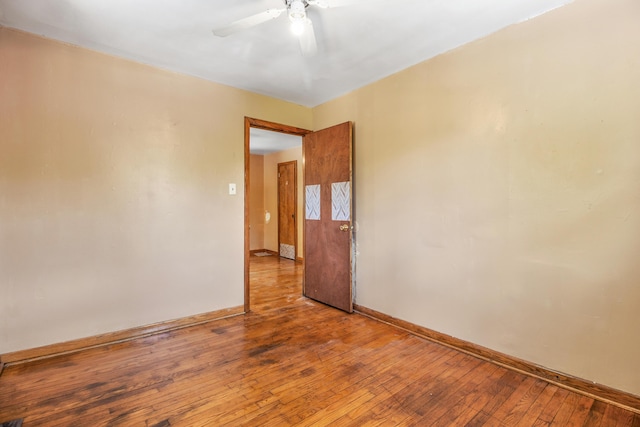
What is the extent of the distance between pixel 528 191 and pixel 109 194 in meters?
3.24

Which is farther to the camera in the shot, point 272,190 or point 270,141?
point 272,190

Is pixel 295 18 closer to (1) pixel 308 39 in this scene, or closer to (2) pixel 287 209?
(1) pixel 308 39

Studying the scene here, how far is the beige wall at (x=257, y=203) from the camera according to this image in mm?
6945

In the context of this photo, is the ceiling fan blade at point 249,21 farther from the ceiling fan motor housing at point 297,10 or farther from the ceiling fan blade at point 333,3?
the ceiling fan blade at point 333,3

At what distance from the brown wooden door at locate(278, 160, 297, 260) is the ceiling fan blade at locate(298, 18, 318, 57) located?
13.8ft

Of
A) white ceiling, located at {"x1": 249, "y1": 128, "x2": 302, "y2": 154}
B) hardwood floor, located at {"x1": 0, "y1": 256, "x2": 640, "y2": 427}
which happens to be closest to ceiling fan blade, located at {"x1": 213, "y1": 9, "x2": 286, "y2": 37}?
hardwood floor, located at {"x1": 0, "y1": 256, "x2": 640, "y2": 427}

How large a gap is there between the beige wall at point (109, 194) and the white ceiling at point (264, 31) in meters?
0.26

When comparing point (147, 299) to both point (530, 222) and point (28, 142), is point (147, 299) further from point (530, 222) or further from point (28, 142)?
point (530, 222)

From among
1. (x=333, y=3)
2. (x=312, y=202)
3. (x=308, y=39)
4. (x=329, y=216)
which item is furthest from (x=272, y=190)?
(x=333, y=3)

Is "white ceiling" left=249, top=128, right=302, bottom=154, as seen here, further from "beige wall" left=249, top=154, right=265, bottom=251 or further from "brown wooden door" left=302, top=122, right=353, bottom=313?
"brown wooden door" left=302, top=122, right=353, bottom=313

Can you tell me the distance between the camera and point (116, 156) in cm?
254

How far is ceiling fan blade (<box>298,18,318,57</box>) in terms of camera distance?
1780 mm

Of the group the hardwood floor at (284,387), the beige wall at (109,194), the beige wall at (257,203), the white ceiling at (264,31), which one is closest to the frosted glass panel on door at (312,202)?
the beige wall at (109,194)

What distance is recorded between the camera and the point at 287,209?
641cm
